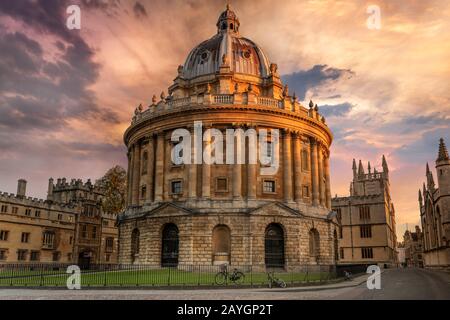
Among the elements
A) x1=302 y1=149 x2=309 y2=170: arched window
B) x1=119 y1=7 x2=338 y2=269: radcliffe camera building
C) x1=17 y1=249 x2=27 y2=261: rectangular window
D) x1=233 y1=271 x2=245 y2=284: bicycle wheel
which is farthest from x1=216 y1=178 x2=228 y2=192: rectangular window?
x1=17 y1=249 x2=27 y2=261: rectangular window

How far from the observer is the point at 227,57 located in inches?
2000

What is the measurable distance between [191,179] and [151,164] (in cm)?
620

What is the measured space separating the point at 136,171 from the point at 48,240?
77.5 ft

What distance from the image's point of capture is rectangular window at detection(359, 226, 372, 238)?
76875 millimetres

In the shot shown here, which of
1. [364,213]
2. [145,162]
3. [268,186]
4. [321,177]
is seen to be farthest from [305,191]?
[364,213]

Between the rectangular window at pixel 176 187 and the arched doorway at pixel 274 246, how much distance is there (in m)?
9.70

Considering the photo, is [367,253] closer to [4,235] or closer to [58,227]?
Answer: [58,227]

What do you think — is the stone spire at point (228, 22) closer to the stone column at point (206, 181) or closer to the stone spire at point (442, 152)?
the stone column at point (206, 181)

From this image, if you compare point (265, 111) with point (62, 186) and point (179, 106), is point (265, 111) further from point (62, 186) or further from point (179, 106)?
point (62, 186)

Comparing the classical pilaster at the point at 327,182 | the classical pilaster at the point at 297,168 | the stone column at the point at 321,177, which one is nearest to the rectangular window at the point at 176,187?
the classical pilaster at the point at 297,168

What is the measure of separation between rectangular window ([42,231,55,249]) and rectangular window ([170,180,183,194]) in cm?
2861

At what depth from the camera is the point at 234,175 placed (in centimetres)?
4188

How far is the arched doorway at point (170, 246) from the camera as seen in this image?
40.8m
